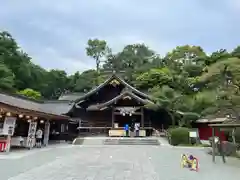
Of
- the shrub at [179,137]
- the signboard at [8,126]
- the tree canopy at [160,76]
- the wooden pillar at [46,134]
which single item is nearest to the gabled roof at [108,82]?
the tree canopy at [160,76]

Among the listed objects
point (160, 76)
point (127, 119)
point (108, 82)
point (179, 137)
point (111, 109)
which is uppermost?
point (160, 76)

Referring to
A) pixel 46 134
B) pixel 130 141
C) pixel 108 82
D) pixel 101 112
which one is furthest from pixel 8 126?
pixel 108 82

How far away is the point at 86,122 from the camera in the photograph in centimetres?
2364

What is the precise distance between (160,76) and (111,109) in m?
9.49

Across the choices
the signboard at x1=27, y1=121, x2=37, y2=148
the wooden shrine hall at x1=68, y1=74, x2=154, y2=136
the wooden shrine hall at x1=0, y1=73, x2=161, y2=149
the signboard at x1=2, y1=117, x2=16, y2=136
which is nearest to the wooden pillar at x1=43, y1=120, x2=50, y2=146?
the wooden shrine hall at x1=0, y1=73, x2=161, y2=149

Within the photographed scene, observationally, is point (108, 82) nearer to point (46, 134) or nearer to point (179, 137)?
point (46, 134)

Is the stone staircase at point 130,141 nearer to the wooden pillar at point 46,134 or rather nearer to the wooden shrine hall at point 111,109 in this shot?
the wooden shrine hall at point 111,109

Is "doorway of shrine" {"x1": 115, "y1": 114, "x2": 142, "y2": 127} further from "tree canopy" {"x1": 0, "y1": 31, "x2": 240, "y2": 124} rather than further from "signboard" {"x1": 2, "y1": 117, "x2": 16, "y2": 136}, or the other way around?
"signboard" {"x1": 2, "y1": 117, "x2": 16, "y2": 136}

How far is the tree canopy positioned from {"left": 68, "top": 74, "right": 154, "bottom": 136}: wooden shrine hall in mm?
2243

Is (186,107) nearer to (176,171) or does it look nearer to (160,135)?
(160,135)

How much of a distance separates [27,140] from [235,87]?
40.3ft

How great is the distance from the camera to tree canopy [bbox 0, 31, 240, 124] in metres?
11.7

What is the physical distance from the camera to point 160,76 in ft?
96.3

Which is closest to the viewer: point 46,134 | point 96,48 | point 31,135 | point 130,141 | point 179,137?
point 31,135
